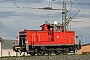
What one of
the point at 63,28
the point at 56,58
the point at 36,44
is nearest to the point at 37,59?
the point at 56,58

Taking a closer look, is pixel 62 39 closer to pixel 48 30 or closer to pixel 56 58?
pixel 48 30

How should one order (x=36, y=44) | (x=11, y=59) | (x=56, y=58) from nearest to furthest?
(x=11, y=59), (x=56, y=58), (x=36, y=44)

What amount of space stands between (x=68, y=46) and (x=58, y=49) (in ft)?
4.39

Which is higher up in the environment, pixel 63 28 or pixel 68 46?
pixel 63 28

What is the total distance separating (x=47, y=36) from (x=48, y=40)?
471 millimetres

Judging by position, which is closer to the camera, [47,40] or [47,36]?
[47,40]

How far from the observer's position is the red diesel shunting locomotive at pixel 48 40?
30484mm

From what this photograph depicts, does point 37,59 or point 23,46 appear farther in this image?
point 23,46

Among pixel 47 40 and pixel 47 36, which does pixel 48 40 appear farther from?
pixel 47 36

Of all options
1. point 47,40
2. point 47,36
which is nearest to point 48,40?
point 47,40

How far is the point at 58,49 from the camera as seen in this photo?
3133 centimetres

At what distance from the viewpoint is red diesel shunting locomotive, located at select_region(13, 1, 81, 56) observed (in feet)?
100

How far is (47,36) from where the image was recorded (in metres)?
31.7

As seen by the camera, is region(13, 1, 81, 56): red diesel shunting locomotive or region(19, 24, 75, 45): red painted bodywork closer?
region(13, 1, 81, 56): red diesel shunting locomotive
